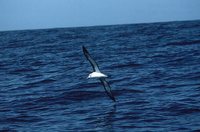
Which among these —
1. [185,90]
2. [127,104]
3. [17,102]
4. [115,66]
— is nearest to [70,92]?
[17,102]

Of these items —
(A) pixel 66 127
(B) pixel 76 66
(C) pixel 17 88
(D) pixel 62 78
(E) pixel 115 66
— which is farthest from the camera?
(B) pixel 76 66

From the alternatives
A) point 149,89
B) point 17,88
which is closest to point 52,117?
point 149,89

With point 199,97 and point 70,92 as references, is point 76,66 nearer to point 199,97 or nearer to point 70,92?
point 70,92

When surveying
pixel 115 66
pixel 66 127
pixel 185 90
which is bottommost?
pixel 66 127

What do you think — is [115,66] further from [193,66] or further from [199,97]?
[199,97]

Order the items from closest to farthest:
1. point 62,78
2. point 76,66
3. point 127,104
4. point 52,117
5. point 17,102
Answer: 1. point 52,117
2. point 127,104
3. point 17,102
4. point 62,78
5. point 76,66

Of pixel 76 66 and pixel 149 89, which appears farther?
pixel 76 66

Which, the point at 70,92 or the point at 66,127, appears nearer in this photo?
the point at 66,127

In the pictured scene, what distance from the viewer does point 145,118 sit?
15.3 m

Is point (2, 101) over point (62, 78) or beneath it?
beneath

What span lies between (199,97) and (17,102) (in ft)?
25.5

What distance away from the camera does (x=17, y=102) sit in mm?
19297

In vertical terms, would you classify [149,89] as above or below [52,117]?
above

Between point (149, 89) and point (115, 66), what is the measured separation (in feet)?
29.7
